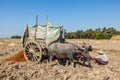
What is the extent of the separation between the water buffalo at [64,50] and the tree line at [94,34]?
48.6 metres

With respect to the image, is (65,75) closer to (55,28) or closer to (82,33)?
(55,28)

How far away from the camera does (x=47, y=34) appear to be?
1170 centimetres

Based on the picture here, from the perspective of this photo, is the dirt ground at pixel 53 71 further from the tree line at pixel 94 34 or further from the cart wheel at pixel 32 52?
the tree line at pixel 94 34

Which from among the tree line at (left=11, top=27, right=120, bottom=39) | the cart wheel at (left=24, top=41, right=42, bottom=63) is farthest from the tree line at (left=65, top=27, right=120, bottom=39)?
the cart wheel at (left=24, top=41, right=42, bottom=63)

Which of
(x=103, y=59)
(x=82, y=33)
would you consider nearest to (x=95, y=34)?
(x=82, y=33)

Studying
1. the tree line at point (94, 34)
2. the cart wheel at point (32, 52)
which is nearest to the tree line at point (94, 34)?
the tree line at point (94, 34)

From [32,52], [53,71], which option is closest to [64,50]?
[53,71]

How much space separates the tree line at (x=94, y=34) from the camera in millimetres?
60653

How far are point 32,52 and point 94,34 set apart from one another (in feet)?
167

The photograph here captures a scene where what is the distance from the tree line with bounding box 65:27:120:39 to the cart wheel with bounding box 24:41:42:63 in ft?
157

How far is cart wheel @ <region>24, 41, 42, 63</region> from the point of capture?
11.5 m

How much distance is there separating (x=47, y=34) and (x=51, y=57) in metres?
1.23

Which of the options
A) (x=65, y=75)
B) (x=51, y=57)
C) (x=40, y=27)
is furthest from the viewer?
(x=40, y=27)

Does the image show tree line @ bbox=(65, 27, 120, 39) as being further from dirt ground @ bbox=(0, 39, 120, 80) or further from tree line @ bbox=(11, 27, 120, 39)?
dirt ground @ bbox=(0, 39, 120, 80)
